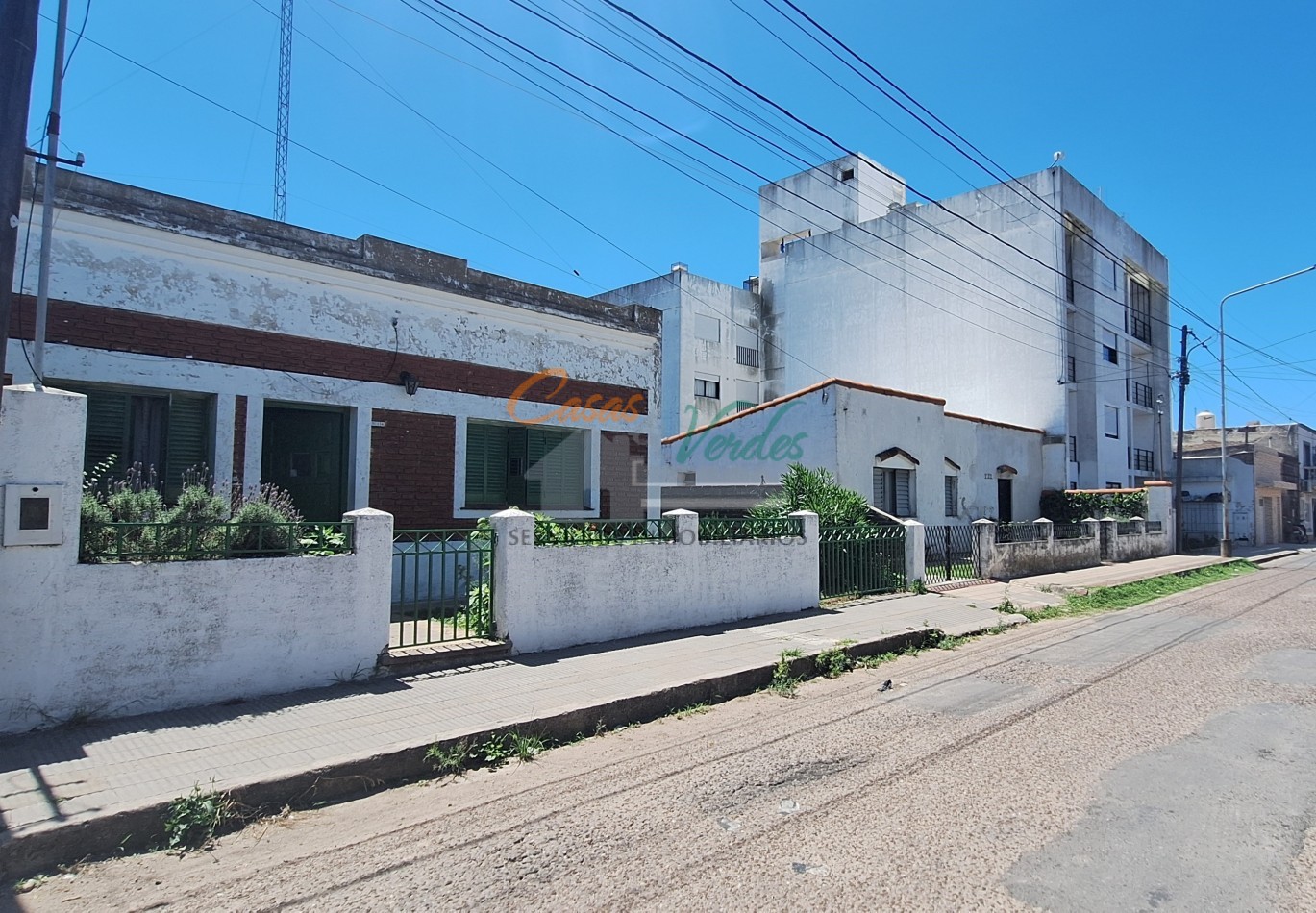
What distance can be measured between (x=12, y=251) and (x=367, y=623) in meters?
3.94

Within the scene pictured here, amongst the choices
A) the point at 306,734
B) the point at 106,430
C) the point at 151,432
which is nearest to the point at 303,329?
the point at 151,432

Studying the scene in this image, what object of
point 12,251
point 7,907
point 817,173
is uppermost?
point 817,173

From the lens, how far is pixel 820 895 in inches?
139

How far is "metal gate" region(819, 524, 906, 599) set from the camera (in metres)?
13.2

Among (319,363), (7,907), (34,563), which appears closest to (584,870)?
(7,907)

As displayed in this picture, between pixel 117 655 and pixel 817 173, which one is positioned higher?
pixel 817 173

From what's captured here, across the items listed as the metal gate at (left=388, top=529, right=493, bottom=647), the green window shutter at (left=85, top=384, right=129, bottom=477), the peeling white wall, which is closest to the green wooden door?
the peeling white wall

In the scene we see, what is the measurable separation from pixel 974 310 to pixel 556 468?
74.0ft

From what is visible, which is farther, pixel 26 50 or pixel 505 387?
pixel 505 387

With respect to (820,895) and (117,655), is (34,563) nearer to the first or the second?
(117,655)

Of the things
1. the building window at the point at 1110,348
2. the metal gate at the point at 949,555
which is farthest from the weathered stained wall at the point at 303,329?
the building window at the point at 1110,348

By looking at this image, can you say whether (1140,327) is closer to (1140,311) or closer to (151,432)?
(1140,311)

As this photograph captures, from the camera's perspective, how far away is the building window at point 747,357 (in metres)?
36.7

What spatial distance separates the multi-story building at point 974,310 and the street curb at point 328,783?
941 inches
